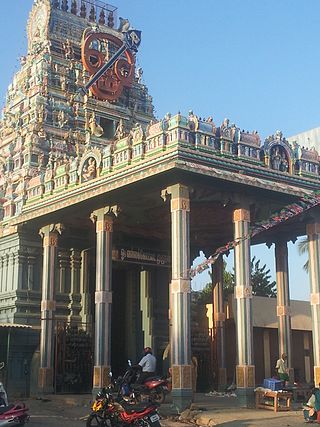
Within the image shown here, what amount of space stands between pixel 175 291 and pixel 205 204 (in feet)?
15.4

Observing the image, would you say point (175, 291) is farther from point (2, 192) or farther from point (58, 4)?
point (58, 4)

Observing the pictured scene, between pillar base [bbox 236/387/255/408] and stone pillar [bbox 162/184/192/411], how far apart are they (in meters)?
1.92

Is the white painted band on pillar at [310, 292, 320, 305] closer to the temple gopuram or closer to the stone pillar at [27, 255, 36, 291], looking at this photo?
the temple gopuram

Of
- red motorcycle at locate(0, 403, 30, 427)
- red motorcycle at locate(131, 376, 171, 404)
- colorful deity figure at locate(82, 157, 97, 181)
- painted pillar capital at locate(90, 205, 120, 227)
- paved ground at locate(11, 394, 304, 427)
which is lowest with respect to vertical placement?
paved ground at locate(11, 394, 304, 427)

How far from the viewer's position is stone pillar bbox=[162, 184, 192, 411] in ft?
61.0

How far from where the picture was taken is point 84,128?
30.6 m

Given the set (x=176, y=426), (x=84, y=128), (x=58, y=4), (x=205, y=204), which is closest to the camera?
(x=176, y=426)

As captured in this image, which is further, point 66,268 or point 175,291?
point 66,268

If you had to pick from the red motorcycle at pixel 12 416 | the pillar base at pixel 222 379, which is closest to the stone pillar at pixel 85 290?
the pillar base at pixel 222 379

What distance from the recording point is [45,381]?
24422 mm

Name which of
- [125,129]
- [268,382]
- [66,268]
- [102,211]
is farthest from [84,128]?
[268,382]

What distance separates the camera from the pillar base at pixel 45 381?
24359 mm

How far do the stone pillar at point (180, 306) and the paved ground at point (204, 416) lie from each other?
0.64 meters

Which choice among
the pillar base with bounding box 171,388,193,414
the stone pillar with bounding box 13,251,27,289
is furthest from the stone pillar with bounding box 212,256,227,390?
the pillar base with bounding box 171,388,193,414
